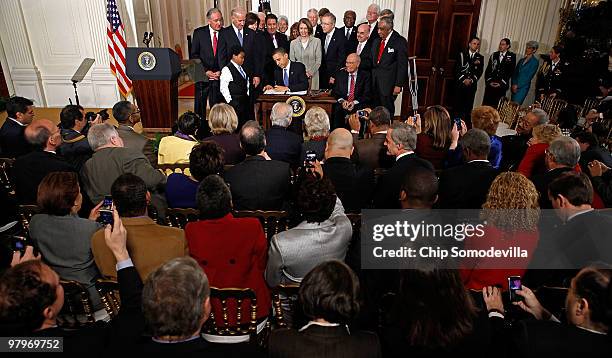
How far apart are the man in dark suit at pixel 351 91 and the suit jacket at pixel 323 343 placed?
186 inches

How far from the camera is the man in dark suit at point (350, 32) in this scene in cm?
689

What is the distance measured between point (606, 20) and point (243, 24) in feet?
18.4

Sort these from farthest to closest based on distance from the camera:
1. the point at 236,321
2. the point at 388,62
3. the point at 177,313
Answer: the point at 388,62 → the point at 236,321 → the point at 177,313

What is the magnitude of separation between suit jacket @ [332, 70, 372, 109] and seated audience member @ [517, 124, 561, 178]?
2.88 meters

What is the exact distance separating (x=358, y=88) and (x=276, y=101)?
1246mm

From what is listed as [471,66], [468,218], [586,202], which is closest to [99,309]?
[468,218]

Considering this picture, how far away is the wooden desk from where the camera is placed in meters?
5.71

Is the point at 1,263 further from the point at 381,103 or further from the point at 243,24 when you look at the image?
the point at 381,103

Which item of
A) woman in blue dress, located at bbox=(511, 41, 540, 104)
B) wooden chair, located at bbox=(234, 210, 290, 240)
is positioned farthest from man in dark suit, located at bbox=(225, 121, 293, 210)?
woman in blue dress, located at bbox=(511, 41, 540, 104)

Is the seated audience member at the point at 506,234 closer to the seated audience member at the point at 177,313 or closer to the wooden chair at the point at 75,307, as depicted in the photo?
the seated audience member at the point at 177,313

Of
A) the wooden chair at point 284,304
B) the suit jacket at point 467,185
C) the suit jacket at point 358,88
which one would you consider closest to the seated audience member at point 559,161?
the suit jacket at point 467,185

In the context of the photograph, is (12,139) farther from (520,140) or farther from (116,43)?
(520,140)

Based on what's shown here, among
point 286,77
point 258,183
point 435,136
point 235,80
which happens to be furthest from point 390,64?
point 258,183

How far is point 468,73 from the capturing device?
Result: 24.1 ft
